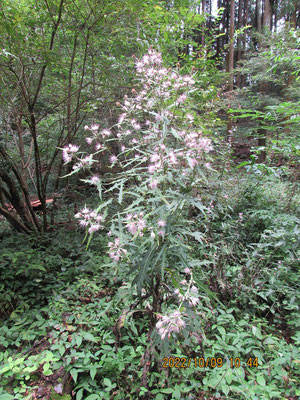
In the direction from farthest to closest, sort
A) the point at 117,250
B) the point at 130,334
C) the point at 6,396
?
the point at 130,334 < the point at 6,396 < the point at 117,250

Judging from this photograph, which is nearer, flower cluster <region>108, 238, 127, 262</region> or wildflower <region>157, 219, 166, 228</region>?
wildflower <region>157, 219, 166, 228</region>

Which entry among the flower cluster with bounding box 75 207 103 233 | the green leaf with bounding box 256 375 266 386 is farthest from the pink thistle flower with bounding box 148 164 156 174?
the green leaf with bounding box 256 375 266 386

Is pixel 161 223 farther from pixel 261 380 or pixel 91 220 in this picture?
pixel 261 380

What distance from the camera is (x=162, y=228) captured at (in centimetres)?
112

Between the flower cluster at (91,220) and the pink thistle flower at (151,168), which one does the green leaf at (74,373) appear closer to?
the flower cluster at (91,220)

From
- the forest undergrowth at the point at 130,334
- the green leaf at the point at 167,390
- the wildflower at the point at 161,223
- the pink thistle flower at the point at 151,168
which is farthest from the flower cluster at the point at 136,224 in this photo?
the green leaf at the point at 167,390

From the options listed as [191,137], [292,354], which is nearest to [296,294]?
[292,354]

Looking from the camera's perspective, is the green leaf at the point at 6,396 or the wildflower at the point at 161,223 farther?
the green leaf at the point at 6,396

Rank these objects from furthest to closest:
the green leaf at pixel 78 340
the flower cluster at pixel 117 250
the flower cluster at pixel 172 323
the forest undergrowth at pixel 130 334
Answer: the green leaf at pixel 78 340
the forest undergrowth at pixel 130 334
the flower cluster at pixel 117 250
the flower cluster at pixel 172 323

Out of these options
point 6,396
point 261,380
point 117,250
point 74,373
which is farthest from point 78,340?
point 261,380

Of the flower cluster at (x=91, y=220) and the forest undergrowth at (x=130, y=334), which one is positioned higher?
the flower cluster at (x=91, y=220)

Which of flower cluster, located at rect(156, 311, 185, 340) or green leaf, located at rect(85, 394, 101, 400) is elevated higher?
flower cluster, located at rect(156, 311, 185, 340)

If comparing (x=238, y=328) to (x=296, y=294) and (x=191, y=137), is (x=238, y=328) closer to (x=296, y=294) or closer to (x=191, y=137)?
(x=296, y=294)

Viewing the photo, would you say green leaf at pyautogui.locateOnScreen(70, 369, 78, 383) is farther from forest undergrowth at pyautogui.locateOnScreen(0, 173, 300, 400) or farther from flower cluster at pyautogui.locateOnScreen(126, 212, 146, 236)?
flower cluster at pyautogui.locateOnScreen(126, 212, 146, 236)
